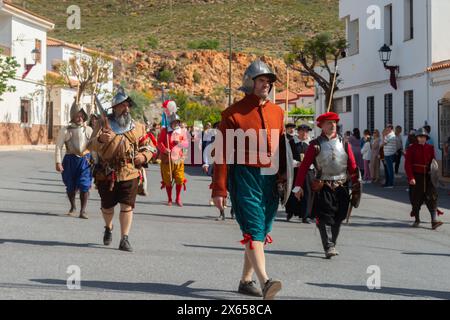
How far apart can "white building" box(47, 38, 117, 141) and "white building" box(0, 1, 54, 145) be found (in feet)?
7.73

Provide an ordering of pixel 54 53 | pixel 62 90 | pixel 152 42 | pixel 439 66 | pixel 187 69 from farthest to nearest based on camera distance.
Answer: pixel 187 69, pixel 152 42, pixel 54 53, pixel 62 90, pixel 439 66

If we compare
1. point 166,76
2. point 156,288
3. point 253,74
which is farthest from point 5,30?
point 166,76

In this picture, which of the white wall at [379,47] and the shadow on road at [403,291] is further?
the white wall at [379,47]

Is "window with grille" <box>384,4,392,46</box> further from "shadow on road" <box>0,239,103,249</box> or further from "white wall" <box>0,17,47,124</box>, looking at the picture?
"white wall" <box>0,17,47,124</box>

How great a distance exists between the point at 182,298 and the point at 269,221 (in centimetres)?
97

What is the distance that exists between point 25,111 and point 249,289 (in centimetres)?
4841

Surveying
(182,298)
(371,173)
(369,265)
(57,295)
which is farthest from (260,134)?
(371,173)

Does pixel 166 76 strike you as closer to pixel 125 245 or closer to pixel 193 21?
pixel 193 21

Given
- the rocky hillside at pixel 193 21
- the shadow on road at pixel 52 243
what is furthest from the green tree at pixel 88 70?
the shadow on road at pixel 52 243

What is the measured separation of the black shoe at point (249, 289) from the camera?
7.57 metres

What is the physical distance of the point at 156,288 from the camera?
785 cm

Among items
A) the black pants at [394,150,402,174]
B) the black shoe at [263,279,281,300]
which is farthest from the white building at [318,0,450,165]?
the black shoe at [263,279,281,300]

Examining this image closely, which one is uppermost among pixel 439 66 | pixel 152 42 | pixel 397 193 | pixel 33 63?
pixel 152 42

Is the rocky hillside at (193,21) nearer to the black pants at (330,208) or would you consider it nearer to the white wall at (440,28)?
→ the white wall at (440,28)
